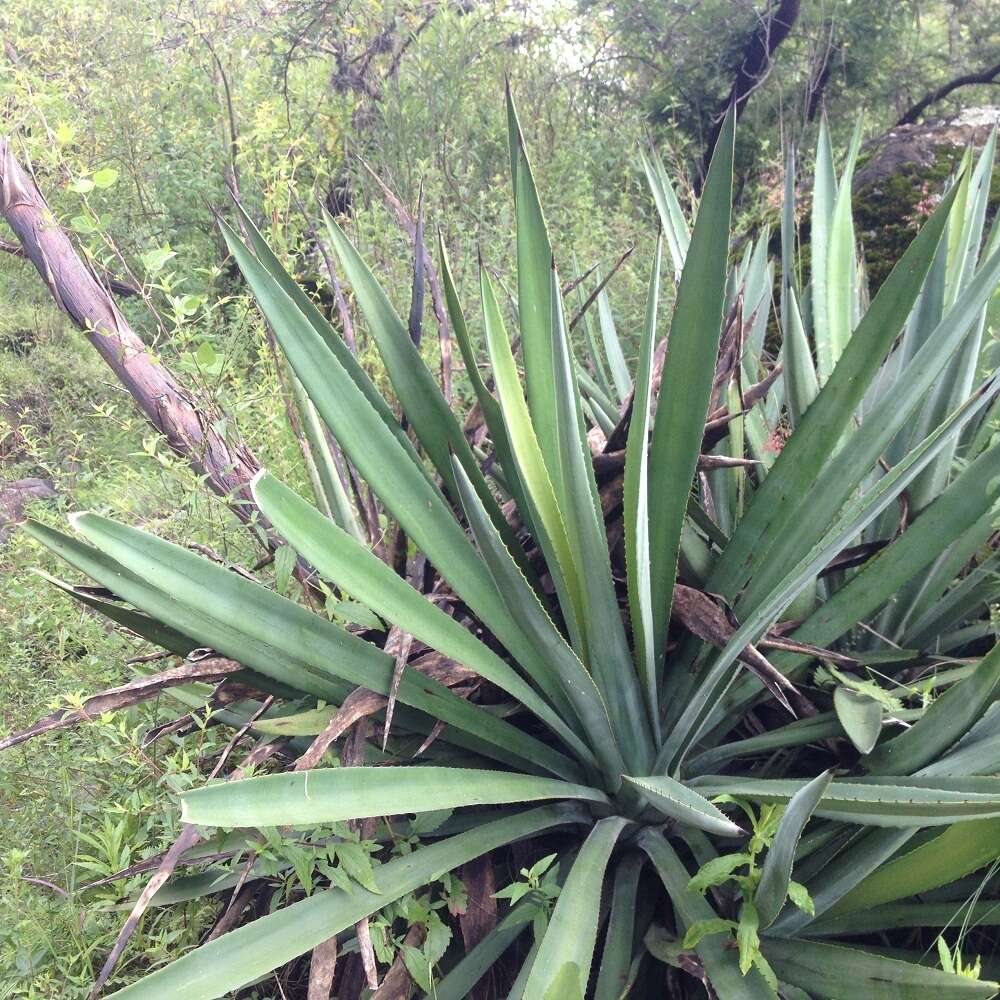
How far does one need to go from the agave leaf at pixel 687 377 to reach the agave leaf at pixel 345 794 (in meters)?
0.33

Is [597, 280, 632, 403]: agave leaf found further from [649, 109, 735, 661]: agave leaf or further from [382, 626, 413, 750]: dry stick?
[382, 626, 413, 750]: dry stick

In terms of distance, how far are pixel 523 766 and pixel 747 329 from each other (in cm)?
106

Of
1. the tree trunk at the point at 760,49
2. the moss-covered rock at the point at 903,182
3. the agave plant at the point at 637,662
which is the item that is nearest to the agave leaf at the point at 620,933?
the agave plant at the point at 637,662

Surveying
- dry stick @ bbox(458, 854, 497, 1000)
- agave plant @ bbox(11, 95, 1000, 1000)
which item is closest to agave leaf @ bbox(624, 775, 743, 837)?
agave plant @ bbox(11, 95, 1000, 1000)

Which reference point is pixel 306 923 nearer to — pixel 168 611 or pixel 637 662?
pixel 168 611

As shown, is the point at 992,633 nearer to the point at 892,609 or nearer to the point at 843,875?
the point at 892,609

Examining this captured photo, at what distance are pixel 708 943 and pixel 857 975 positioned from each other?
178 millimetres

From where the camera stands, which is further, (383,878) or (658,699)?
(658,699)

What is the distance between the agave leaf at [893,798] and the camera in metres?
0.94

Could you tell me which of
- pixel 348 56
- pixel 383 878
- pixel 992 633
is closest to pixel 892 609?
pixel 992 633

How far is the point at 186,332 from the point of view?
6.18 ft

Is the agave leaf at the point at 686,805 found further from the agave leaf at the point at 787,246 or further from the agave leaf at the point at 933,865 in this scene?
the agave leaf at the point at 787,246

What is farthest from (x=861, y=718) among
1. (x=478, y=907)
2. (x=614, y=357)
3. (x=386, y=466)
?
(x=614, y=357)

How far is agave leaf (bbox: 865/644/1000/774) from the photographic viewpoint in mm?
1094
